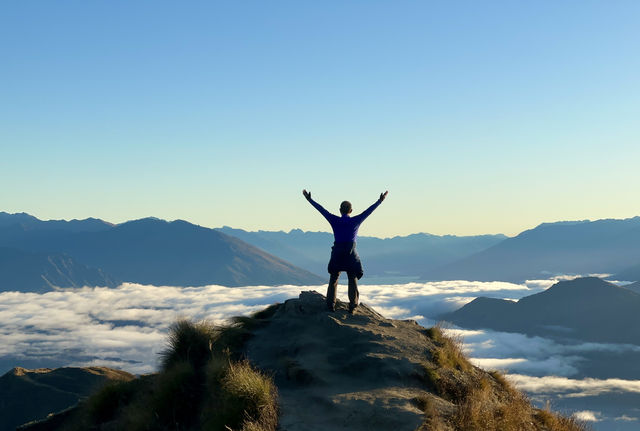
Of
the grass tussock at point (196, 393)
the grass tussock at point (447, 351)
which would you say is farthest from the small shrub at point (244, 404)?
the grass tussock at point (447, 351)

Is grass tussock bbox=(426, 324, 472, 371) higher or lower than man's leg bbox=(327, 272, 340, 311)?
lower

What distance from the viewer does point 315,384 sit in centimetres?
1295

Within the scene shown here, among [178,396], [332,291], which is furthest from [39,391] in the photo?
[178,396]

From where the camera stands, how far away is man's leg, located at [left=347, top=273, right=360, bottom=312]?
56.2 feet

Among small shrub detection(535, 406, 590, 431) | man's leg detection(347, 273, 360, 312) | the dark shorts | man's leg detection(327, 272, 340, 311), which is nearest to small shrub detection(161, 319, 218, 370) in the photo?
man's leg detection(327, 272, 340, 311)

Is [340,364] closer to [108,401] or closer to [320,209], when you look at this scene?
[320,209]

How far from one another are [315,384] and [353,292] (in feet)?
16.6

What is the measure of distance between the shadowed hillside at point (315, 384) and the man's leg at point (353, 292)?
411mm

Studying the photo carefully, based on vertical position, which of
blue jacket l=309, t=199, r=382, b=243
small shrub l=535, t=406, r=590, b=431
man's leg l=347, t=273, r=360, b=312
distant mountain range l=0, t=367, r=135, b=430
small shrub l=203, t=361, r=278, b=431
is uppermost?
blue jacket l=309, t=199, r=382, b=243

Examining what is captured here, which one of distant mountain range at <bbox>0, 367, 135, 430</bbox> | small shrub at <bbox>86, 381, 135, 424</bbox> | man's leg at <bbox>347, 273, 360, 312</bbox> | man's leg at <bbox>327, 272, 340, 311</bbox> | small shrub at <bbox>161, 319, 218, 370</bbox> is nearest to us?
small shrub at <bbox>161, 319, 218, 370</bbox>

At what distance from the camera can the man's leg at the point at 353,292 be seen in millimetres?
17141

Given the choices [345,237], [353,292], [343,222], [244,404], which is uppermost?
[343,222]

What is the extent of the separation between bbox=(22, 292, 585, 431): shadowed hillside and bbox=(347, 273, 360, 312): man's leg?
1.35 feet

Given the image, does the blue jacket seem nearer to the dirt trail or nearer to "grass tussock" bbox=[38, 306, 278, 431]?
the dirt trail
